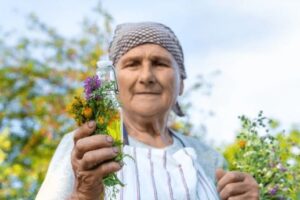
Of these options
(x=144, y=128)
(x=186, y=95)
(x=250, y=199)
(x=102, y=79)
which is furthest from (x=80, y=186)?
(x=186, y=95)

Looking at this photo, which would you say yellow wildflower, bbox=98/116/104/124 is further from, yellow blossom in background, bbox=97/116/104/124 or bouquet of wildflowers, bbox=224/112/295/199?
bouquet of wildflowers, bbox=224/112/295/199

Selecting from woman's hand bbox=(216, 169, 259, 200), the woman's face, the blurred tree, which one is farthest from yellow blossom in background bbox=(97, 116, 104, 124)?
the blurred tree

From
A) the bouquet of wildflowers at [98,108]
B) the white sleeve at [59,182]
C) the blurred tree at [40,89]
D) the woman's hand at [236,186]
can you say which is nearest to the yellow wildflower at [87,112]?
the bouquet of wildflowers at [98,108]

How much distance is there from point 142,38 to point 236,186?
862mm

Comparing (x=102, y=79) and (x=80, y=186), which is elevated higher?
(x=102, y=79)

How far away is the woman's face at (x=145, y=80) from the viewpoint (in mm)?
3121

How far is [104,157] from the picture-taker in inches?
78.0

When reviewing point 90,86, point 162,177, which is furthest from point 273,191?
point 90,86

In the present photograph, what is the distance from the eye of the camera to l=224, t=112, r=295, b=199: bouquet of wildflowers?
120 inches

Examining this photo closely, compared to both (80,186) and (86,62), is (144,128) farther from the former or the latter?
(86,62)

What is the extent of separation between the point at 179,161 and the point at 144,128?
0.30 meters

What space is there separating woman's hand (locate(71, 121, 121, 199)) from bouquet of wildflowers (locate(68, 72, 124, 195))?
29 millimetres

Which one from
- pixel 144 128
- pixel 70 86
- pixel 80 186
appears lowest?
pixel 80 186

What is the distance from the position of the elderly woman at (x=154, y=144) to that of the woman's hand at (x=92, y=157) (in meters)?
0.51
